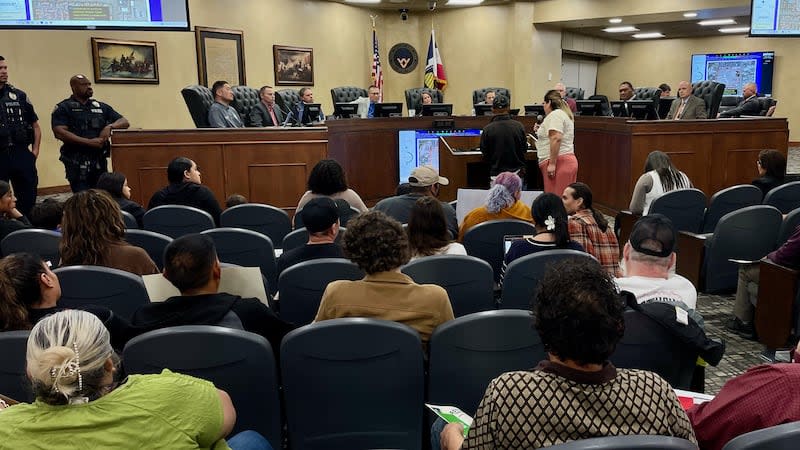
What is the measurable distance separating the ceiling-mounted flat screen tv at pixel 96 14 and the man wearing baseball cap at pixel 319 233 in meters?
5.00

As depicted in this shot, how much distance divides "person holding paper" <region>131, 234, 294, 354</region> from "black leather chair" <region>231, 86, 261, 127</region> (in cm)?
663

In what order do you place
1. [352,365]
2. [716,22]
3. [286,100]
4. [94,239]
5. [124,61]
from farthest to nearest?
[716,22] → [286,100] → [124,61] → [94,239] → [352,365]

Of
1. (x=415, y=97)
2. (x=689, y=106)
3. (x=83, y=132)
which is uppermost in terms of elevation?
(x=415, y=97)

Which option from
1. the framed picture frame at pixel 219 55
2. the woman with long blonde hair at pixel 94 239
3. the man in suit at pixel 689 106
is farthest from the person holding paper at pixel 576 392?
the framed picture frame at pixel 219 55

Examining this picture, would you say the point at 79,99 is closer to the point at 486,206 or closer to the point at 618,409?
the point at 486,206

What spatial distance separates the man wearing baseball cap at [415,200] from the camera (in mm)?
3830

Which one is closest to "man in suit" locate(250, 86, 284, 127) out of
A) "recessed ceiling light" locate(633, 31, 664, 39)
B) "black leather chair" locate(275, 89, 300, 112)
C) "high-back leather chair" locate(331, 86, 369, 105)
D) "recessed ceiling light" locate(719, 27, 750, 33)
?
"black leather chair" locate(275, 89, 300, 112)

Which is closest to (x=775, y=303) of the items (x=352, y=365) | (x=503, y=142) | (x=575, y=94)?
→ (x=352, y=365)

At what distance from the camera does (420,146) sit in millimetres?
8062

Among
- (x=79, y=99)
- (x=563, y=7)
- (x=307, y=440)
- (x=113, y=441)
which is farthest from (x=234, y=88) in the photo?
(x=113, y=441)

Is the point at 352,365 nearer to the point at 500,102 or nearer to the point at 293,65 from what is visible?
the point at 500,102

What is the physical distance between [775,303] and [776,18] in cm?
566

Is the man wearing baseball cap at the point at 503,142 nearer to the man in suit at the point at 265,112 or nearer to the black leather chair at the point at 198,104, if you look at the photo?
the man in suit at the point at 265,112

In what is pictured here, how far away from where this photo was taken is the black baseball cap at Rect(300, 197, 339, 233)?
2855mm
